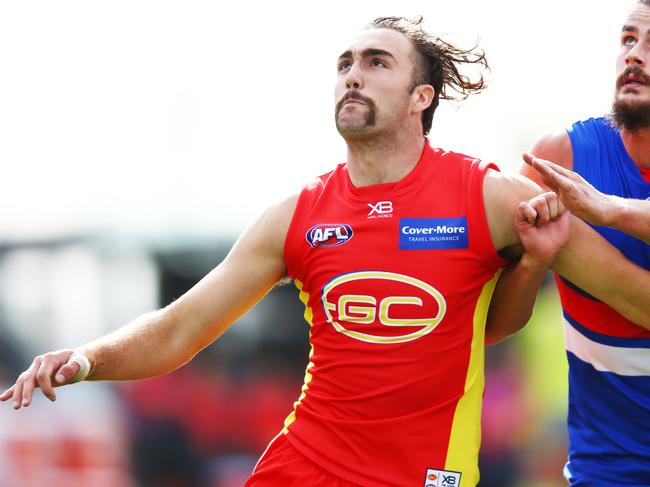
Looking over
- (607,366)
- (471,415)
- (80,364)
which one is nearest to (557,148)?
(607,366)

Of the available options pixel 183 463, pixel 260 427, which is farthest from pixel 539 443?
pixel 183 463

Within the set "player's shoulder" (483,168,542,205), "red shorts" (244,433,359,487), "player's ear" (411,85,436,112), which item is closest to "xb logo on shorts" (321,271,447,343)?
"player's shoulder" (483,168,542,205)

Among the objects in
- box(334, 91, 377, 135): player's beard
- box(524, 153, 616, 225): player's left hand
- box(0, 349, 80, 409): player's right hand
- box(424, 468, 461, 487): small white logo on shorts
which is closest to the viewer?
box(524, 153, 616, 225): player's left hand

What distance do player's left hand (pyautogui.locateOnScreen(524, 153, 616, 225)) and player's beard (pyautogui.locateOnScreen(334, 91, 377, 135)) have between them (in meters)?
0.86

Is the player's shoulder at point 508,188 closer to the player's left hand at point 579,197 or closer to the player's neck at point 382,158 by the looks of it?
the player's left hand at point 579,197

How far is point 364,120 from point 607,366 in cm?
152

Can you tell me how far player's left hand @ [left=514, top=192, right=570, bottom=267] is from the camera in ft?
14.2

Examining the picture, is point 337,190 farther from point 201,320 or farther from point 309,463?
point 309,463

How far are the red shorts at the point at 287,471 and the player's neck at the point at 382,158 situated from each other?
123cm

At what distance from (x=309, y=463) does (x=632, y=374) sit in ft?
4.72

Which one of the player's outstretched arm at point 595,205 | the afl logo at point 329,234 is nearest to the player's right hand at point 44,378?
the afl logo at point 329,234

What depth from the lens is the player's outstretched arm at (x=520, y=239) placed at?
4371 mm

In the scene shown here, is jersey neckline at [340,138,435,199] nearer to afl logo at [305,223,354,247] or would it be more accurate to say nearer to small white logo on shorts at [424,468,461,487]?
afl logo at [305,223,354,247]

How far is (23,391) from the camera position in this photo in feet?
14.2
